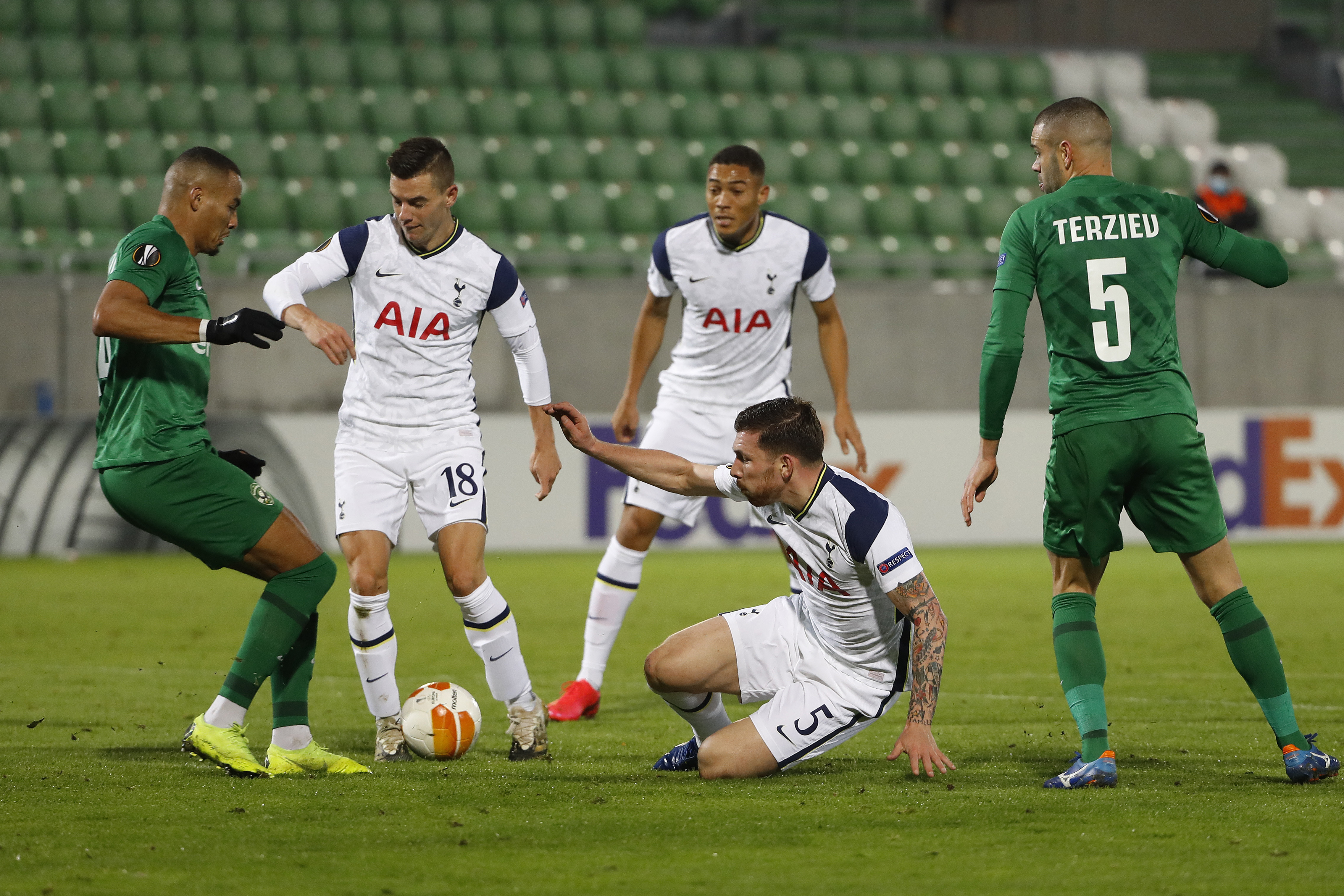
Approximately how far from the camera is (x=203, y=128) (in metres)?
18.0

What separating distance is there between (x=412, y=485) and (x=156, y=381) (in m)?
0.96

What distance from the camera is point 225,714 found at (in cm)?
508

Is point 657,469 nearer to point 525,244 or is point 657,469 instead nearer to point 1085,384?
point 1085,384

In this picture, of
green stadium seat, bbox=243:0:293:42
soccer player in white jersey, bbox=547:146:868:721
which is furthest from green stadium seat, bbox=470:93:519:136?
soccer player in white jersey, bbox=547:146:868:721

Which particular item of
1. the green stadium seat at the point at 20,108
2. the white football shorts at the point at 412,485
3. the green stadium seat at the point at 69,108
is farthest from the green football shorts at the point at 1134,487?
the green stadium seat at the point at 20,108

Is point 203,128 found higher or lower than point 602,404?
higher

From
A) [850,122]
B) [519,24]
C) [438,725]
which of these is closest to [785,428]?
[438,725]

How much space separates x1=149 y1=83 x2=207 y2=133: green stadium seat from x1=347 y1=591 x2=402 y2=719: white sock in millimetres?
13797

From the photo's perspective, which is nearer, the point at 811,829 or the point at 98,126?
the point at 811,829

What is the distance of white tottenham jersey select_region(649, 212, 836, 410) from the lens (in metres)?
7.07

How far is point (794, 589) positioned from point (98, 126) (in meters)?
14.8

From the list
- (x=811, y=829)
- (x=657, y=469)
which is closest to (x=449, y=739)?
(x=657, y=469)

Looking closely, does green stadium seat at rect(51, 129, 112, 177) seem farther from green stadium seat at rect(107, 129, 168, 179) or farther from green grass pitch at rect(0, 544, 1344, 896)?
green grass pitch at rect(0, 544, 1344, 896)

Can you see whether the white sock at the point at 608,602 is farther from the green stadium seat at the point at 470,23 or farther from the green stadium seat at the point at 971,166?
the green stadium seat at the point at 470,23
